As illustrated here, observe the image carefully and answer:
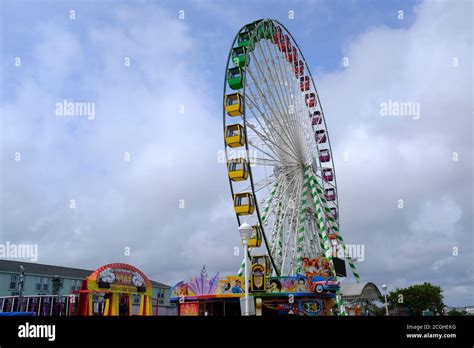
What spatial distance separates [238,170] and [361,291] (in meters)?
41.3

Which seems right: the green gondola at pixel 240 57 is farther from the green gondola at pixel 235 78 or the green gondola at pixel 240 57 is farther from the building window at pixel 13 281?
the building window at pixel 13 281

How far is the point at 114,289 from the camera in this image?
22859 mm

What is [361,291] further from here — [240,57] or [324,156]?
[240,57]

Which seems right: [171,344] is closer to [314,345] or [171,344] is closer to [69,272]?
[314,345]

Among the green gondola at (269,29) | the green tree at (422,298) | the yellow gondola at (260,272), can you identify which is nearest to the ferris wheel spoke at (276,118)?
the green gondola at (269,29)

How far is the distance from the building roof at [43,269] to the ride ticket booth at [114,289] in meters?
30.5

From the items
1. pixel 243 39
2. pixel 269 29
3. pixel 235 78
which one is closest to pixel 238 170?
pixel 235 78

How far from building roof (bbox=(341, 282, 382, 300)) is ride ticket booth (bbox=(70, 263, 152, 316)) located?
41410 millimetres

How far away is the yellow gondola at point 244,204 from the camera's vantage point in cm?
2566

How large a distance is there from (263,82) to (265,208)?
8.08 meters

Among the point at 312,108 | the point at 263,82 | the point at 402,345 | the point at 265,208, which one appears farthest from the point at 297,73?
the point at 402,345

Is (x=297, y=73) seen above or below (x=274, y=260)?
above

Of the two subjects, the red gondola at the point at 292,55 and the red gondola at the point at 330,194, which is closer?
the red gondola at the point at 292,55

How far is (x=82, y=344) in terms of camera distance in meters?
8.30
